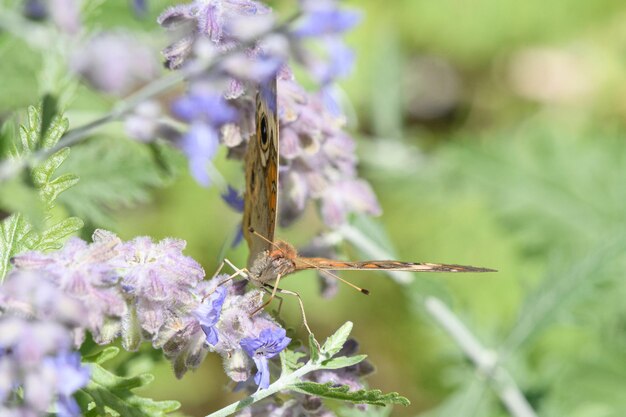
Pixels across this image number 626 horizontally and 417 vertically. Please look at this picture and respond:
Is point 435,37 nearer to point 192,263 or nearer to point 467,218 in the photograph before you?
point 467,218

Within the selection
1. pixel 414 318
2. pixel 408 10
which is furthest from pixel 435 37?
pixel 414 318

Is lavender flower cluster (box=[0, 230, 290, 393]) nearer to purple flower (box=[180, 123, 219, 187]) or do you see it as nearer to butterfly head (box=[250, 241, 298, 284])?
butterfly head (box=[250, 241, 298, 284])

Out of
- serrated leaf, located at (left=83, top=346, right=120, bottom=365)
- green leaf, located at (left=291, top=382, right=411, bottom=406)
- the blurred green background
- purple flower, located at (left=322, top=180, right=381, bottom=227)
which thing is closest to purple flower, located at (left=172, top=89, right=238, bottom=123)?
purple flower, located at (left=322, top=180, right=381, bottom=227)

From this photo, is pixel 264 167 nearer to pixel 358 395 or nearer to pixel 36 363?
pixel 358 395

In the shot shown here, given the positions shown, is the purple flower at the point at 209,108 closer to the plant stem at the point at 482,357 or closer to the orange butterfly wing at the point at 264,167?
the orange butterfly wing at the point at 264,167

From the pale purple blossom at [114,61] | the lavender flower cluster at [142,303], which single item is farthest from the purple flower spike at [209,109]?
the pale purple blossom at [114,61]

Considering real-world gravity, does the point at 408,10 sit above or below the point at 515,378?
above

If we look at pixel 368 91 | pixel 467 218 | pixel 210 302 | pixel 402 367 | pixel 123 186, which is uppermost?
pixel 210 302
